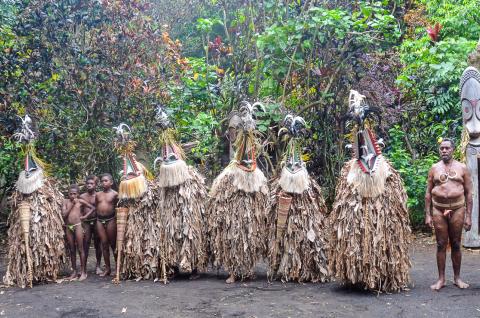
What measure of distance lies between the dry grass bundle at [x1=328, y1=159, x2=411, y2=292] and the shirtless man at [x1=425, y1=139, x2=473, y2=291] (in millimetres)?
311

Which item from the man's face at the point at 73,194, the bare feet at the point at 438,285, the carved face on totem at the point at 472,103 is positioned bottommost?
the bare feet at the point at 438,285

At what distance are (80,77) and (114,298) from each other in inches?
144

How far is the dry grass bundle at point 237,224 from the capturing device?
6309mm

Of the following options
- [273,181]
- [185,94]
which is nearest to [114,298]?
[273,181]

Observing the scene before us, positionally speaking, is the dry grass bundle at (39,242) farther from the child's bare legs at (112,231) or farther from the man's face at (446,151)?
the man's face at (446,151)

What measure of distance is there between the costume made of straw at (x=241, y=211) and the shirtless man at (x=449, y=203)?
191 cm

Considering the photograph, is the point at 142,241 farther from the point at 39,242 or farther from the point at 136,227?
the point at 39,242

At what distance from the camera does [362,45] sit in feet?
31.1

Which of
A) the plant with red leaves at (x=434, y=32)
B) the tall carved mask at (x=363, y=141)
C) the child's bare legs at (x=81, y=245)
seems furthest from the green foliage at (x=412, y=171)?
the child's bare legs at (x=81, y=245)

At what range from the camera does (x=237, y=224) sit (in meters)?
6.31

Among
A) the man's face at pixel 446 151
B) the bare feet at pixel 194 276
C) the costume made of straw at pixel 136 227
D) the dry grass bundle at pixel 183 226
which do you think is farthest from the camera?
the bare feet at pixel 194 276

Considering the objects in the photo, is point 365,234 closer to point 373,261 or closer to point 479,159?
point 373,261

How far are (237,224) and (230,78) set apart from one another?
14.3 feet

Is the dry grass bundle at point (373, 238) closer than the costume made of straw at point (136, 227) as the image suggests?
Yes
